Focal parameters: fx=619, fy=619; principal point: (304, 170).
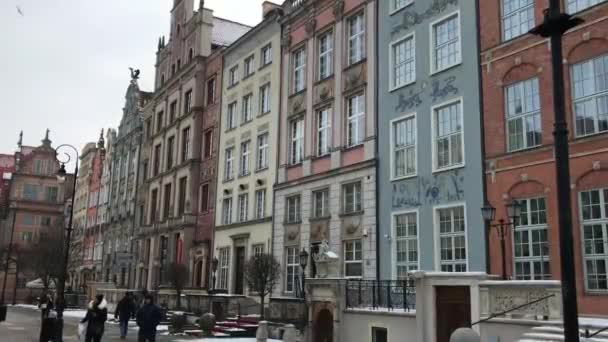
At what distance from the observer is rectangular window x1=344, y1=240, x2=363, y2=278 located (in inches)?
956

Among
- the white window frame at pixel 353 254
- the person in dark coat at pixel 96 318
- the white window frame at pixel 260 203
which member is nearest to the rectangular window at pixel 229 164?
the white window frame at pixel 260 203

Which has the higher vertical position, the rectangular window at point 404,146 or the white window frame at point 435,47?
the white window frame at point 435,47

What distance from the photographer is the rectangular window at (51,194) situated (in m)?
88.0

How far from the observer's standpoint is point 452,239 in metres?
20.3

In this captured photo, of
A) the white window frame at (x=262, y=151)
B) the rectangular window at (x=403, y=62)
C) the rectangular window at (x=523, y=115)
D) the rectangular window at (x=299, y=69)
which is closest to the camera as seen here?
the rectangular window at (x=523, y=115)

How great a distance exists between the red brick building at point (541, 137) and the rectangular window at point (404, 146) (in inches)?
138

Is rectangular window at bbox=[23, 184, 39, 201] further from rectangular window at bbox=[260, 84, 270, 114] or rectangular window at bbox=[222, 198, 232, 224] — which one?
rectangular window at bbox=[260, 84, 270, 114]

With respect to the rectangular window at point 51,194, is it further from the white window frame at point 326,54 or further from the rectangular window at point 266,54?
the white window frame at point 326,54

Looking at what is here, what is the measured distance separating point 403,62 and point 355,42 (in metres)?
3.76

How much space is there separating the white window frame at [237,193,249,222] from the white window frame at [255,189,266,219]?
1158 millimetres

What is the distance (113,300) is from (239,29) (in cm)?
2135

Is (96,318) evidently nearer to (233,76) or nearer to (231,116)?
(231,116)

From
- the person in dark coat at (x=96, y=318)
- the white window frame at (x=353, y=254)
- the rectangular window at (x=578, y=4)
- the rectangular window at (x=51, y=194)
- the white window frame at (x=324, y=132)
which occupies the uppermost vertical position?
the rectangular window at (x=51, y=194)

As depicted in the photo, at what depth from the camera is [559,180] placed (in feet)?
21.6
